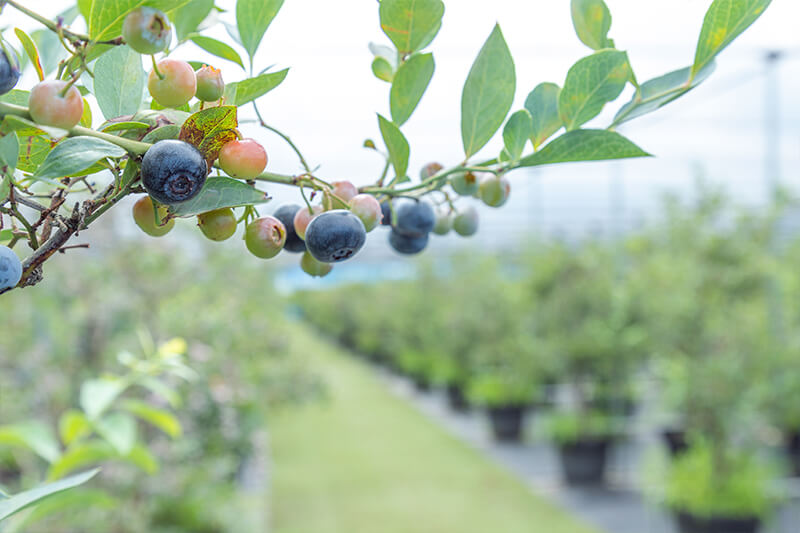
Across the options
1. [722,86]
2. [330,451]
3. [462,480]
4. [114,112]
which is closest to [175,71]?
[114,112]

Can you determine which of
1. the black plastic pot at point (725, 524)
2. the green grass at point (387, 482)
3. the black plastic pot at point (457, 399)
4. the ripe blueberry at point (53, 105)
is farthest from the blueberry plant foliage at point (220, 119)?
the black plastic pot at point (457, 399)

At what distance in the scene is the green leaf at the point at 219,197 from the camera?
0.29m

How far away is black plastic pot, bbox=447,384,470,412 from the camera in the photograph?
24.8 ft

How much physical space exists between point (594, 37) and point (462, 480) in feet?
16.3

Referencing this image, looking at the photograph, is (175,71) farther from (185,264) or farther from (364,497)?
(364,497)

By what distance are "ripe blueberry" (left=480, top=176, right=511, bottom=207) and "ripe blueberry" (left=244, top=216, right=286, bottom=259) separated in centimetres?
14

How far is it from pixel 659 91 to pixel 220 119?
247 millimetres

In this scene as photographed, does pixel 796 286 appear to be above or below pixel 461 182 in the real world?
below

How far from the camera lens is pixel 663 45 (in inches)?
244

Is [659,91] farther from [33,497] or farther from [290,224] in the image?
[33,497]

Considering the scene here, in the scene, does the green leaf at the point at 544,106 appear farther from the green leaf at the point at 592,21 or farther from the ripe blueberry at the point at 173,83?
the ripe blueberry at the point at 173,83

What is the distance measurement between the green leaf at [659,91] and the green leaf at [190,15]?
0.75ft

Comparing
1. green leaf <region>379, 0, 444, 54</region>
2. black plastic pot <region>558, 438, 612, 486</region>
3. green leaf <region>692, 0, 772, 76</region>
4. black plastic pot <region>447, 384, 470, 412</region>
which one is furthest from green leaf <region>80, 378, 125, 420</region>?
black plastic pot <region>447, 384, 470, 412</region>

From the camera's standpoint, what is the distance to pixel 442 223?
1.63ft
